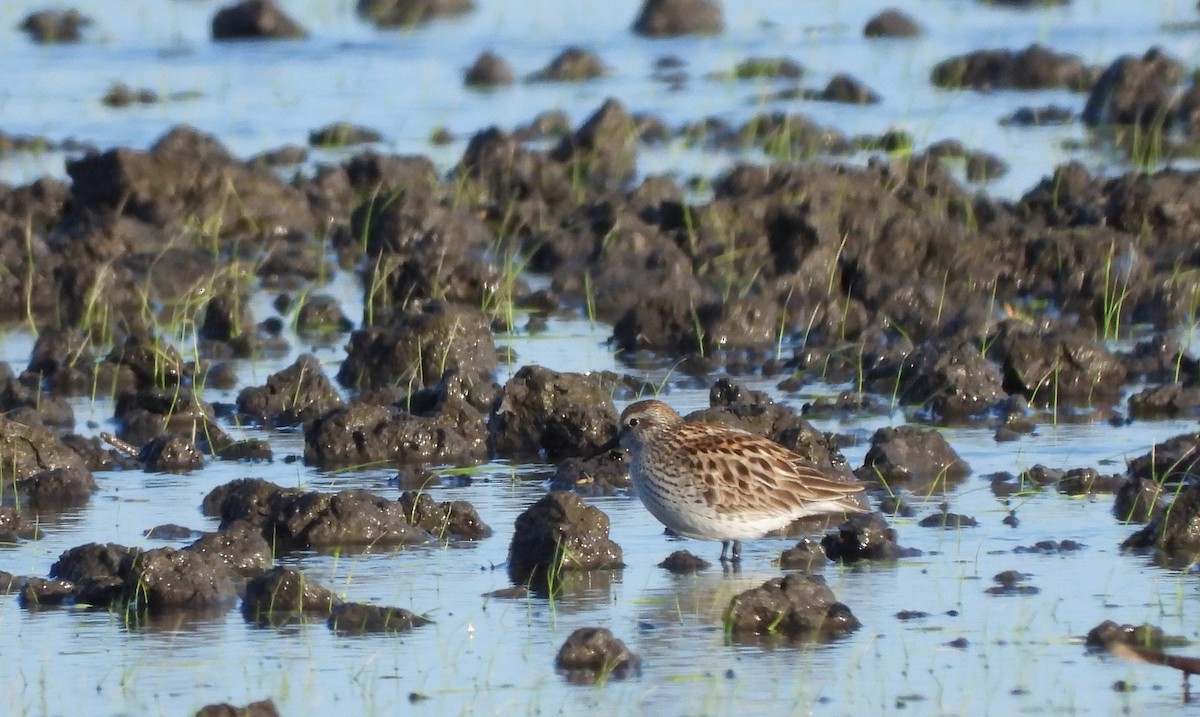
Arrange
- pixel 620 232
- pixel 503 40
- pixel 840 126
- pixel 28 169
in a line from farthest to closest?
pixel 503 40 → pixel 840 126 → pixel 28 169 → pixel 620 232

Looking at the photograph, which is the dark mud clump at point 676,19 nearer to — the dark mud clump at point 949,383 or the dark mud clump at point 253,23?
the dark mud clump at point 253,23

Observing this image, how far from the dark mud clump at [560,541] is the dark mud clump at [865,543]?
986 millimetres

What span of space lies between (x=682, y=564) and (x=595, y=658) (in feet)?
6.46

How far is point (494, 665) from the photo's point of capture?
29.9 feet

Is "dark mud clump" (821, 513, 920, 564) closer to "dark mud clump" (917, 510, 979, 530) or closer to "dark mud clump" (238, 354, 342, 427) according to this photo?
"dark mud clump" (917, 510, 979, 530)

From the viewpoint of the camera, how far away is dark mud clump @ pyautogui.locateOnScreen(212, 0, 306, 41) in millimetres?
31672

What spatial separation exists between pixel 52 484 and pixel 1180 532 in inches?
217

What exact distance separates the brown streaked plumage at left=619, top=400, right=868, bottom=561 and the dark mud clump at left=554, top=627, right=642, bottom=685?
1914mm

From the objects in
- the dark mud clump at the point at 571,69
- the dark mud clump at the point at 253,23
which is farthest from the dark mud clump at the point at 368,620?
the dark mud clump at the point at 253,23

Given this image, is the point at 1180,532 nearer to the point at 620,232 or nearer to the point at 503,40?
the point at 620,232

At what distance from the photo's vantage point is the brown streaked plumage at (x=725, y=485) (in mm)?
10789

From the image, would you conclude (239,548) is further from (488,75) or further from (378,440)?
(488,75)

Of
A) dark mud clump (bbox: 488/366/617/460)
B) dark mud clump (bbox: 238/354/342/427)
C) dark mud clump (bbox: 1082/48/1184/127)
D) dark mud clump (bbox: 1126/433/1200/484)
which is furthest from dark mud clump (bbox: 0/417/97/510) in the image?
dark mud clump (bbox: 1082/48/1184/127)

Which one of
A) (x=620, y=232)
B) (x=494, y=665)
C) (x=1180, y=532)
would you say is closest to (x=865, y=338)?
(x=620, y=232)
